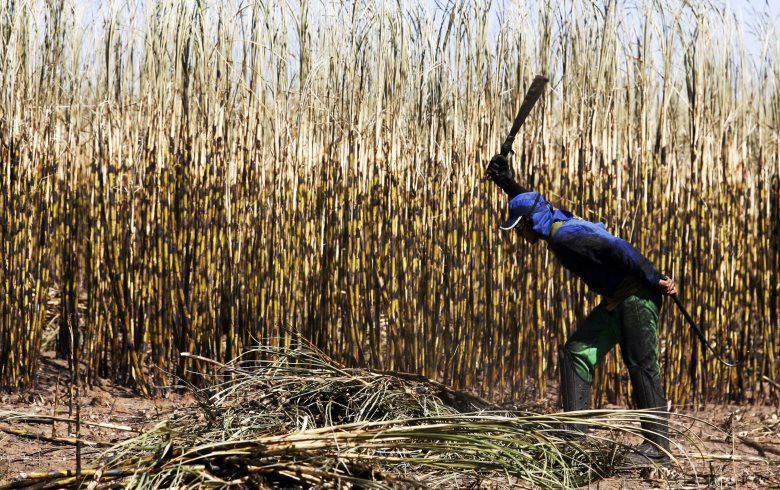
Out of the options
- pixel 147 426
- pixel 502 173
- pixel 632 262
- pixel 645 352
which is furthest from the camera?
pixel 147 426

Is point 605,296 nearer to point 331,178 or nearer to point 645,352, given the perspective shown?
point 645,352

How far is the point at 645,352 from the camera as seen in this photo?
159 inches

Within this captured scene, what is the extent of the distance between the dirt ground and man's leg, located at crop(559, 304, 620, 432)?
1.27 feet

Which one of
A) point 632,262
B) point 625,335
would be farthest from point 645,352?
point 632,262

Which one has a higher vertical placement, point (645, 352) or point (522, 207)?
point (522, 207)

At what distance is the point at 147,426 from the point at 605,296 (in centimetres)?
227

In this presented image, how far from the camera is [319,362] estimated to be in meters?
4.00

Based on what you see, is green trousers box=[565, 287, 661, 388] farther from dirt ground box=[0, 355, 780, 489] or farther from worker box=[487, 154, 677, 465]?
dirt ground box=[0, 355, 780, 489]

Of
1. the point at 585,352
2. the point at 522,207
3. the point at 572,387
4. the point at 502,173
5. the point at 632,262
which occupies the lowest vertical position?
the point at 572,387

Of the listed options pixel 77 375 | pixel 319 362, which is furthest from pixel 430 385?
pixel 77 375

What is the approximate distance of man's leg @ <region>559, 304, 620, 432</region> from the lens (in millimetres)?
4074

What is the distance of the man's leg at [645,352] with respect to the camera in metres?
4.01

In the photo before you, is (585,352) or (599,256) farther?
(585,352)

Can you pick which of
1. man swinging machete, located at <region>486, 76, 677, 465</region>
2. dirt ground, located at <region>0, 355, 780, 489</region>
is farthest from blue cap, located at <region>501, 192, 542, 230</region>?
dirt ground, located at <region>0, 355, 780, 489</region>
